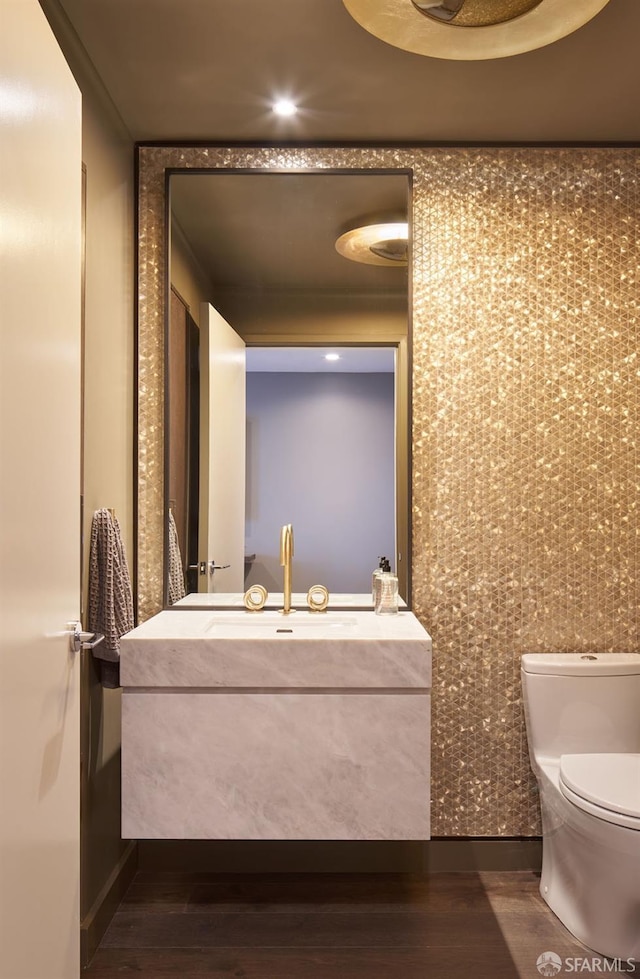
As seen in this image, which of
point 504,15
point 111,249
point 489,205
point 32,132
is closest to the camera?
point 32,132

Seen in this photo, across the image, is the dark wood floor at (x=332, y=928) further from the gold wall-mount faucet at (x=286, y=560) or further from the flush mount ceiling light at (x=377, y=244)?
the flush mount ceiling light at (x=377, y=244)

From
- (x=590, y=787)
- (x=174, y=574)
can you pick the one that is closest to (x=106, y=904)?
(x=174, y=574)

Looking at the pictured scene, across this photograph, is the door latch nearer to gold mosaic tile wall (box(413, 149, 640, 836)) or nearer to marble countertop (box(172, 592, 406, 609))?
marble countertop (box(172, 592, 406, 609))

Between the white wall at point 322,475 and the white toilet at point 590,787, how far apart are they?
69cm

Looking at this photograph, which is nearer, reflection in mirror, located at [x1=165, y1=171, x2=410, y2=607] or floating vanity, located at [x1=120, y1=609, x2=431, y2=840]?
floating vanity, located at [x1=120, y1=609, x2=431, y2=840]

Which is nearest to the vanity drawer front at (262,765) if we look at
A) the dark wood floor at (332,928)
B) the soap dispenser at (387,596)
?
the dark wood floor at (332,928)

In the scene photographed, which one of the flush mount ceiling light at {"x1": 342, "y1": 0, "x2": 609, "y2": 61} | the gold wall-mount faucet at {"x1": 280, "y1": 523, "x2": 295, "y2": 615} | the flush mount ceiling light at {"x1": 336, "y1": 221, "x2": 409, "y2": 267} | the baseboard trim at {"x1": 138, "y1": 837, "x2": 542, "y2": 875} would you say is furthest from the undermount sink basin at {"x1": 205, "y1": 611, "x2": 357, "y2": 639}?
the flush mount ceiling light at {"x1": 342, "y1": 0, "x2": 609, "y2": 61}

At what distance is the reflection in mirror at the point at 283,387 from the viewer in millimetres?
2457

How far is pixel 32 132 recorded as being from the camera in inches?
48.9

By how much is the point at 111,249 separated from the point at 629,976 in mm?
2476

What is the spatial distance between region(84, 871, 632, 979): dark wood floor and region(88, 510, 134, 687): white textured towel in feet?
2.63

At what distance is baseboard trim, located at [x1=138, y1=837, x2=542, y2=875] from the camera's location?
242 cm

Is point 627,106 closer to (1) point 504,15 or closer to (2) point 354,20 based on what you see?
(1) point 504,15

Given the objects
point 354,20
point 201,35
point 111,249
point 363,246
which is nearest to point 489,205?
point 363,246
